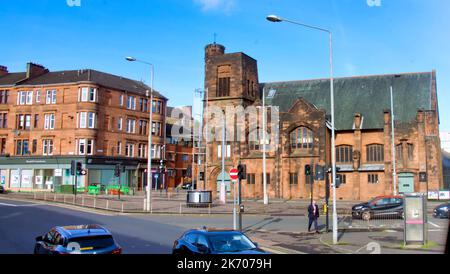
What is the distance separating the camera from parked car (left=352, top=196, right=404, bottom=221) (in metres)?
28.3

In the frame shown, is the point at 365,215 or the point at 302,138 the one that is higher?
the point at 302,138

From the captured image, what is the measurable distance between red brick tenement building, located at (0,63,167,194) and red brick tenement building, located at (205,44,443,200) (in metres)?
15.5

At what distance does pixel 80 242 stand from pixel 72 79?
56.7 m

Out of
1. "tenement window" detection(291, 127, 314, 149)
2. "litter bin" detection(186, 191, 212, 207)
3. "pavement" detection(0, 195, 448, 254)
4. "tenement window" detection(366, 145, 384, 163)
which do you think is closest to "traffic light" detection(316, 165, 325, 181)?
"pavement" detection(0, 195, 448, 254)

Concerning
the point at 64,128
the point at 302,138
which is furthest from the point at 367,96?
the point at 64,128

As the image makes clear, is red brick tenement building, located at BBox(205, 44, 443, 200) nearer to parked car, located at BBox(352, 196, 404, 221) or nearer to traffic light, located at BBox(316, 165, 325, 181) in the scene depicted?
parked car, located at BBox(352, 196, 404, 221)

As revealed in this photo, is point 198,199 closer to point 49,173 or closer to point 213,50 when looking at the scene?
point 213,50

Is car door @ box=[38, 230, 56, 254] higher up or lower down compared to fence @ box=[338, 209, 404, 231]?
higher up

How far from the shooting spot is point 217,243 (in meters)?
10.9

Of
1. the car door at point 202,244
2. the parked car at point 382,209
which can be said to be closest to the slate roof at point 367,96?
the parked car at point 382,209

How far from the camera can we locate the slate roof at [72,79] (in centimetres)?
6322

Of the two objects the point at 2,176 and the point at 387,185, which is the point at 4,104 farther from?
the point at 387,185

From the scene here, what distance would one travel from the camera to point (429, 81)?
53344 mm
